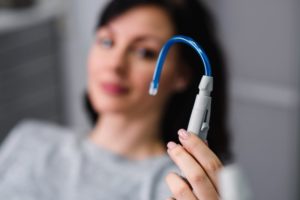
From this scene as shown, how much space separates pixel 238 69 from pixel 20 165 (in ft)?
2.21

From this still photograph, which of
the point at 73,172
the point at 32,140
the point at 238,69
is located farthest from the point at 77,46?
the point at 73,172

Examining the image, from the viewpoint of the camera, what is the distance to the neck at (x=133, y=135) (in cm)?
79

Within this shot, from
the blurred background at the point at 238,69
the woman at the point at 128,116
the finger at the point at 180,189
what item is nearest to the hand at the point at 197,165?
the finger at the point at 180,189

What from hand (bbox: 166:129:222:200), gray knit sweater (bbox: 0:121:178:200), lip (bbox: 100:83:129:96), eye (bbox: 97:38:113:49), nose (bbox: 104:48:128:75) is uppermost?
eye (bbox: 97:38:113:49)

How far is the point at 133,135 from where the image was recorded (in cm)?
79

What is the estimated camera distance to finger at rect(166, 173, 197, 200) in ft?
1.22

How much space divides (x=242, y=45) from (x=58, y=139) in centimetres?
59

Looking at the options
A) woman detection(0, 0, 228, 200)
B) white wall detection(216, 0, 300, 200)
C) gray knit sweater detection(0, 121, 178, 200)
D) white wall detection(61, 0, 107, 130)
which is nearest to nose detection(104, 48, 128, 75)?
woman detection(0, 0, 228, 200)

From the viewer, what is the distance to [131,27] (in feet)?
2.32

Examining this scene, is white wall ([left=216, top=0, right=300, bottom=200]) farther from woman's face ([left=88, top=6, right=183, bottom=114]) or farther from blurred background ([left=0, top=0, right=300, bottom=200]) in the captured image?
woman's face ([left=88, top=6, right=183, bottom=114])

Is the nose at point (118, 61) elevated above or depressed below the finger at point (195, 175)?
above

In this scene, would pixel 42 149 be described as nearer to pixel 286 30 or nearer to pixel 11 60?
pixel 11 60

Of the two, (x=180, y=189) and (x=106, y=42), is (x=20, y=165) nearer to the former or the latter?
(x=106, y=42)

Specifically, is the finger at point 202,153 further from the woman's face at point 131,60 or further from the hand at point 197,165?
the woman's face at point 131,60
